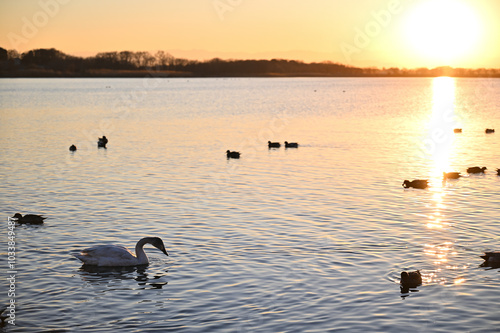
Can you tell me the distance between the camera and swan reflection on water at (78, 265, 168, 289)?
1688 cm

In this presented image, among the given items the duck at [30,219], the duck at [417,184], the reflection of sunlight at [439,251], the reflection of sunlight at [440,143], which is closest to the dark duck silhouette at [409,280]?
the reflection of sunlight at [439,251]

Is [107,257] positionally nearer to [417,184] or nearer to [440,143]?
[417,184]

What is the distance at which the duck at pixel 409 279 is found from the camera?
52.9 ft

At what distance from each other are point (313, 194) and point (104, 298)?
15.1 m

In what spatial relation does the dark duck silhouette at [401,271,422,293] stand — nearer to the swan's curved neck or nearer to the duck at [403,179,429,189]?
the swan's curved neck

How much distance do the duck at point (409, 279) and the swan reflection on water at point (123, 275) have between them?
6333mm

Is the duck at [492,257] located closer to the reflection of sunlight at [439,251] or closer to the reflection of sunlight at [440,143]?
the reflection of sunlight at [439,251]

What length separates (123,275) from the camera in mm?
17641

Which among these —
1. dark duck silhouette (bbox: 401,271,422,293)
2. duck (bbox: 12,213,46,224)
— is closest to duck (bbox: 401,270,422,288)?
dark duck silhouette (bbox: 401,271,422,293)

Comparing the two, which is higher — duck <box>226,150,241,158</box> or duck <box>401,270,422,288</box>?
duck <box>226,150,241,158</box>

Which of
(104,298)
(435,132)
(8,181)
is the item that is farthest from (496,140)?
(104,298)

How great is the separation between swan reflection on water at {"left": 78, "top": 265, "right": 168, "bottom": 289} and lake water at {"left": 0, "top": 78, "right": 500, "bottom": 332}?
8 centimetres

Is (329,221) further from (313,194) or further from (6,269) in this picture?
(6,269)

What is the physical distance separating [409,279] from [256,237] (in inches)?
255
